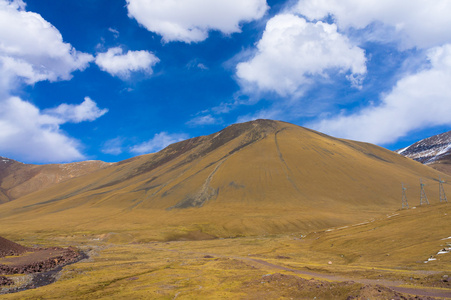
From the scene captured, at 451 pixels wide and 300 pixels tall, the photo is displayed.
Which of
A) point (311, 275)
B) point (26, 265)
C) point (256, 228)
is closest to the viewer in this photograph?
point (311, 275)

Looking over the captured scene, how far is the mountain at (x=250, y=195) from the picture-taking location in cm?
8976

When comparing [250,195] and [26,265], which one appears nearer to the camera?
[26,265]

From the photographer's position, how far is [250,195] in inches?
5017

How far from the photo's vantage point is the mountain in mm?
89762

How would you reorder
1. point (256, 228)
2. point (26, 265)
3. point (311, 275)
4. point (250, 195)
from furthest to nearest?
point (250, 195) < point (256, 228) < point (26, 265) < point (311, 275)

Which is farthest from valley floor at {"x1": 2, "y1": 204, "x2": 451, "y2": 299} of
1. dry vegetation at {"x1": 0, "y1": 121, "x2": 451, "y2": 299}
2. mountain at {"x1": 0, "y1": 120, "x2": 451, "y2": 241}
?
mountain at {"x1": 0, "y1": 120, "x2": 451, "y2": 241}

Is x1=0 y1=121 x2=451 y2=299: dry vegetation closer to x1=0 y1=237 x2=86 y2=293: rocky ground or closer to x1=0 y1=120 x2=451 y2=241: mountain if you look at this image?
x1=0 y1=120 x2=451 y2=241: mountain

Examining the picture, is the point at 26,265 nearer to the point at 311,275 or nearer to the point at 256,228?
the point at 311,275

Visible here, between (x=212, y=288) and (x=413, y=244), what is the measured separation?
23745mm

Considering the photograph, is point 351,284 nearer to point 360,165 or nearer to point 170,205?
point 170,205

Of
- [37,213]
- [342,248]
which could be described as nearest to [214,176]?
[37,213]

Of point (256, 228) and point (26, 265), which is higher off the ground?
point (26, 265)

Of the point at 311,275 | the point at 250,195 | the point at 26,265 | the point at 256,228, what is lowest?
the point at 256,228

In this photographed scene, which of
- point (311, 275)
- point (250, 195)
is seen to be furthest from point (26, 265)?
point (250, 195)
